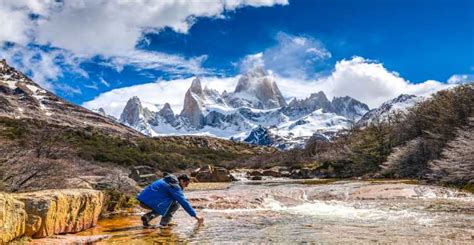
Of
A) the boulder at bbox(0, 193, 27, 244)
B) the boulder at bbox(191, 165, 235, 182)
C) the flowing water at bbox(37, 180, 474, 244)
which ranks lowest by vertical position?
the flowing water at bbox(37, 180, 474, 244)

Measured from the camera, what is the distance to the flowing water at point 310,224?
11.1m

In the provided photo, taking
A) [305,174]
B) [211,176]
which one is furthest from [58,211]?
[305,174]

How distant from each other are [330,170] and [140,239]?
183ft

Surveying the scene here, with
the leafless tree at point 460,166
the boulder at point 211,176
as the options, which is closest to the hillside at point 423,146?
the leafless tree at point 460,166

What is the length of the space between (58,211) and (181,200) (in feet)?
12.2

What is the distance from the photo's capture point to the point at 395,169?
45.9m

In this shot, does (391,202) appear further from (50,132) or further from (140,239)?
(50,132)

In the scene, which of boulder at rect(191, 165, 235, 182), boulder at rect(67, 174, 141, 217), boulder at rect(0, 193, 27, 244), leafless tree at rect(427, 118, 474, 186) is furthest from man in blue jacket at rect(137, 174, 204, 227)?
boulder at rect(191, 165, 235, 182)

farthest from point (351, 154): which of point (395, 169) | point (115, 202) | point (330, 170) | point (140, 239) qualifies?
point (140, 239)

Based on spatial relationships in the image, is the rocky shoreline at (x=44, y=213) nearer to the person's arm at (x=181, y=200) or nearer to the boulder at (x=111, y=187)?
the person's arm at (x=181, y=200)

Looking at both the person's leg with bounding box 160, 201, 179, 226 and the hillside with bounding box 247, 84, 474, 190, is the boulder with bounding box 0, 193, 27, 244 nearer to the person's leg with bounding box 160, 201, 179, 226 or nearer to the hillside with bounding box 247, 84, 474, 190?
the person's leg with bounding box 160, 201, 179, 226

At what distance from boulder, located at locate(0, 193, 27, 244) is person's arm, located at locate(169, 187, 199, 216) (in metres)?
4.74

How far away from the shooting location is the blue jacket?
45.4ft

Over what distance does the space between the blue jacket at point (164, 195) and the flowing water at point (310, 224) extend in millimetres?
731
